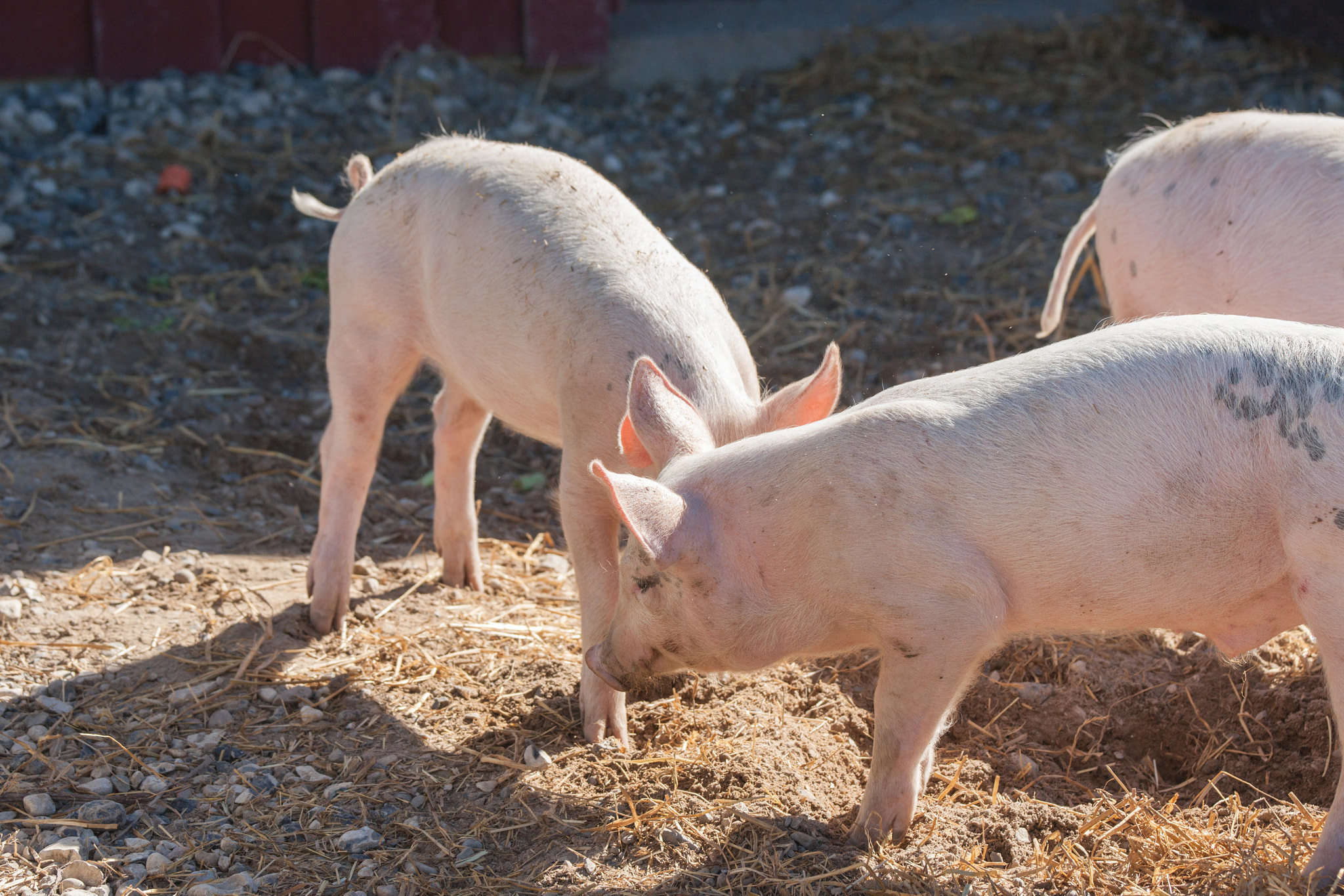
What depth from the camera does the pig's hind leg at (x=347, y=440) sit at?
424 cm

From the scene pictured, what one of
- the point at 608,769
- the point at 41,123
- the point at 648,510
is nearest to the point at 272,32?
the point at 41,123

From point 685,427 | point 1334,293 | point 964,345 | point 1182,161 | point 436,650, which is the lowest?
point 436,650

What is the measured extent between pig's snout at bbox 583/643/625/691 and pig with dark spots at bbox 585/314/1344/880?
0.29 metres

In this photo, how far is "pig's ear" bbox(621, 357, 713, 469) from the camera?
3.09 m

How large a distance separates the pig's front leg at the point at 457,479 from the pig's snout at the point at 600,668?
55.6 inches

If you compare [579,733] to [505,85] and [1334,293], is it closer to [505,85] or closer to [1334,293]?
[1334,293]

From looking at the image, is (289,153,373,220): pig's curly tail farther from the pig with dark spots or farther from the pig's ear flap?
the pig's ear flap

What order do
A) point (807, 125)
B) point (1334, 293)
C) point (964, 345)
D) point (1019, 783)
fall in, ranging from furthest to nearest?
point (807, 125) < point (964, 345) < point (1334, 293) < point (1019, 783)

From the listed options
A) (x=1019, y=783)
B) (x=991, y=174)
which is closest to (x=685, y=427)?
(x=1019, y=783)

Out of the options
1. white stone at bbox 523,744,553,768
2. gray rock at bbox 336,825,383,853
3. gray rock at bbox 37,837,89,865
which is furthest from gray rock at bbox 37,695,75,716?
white stone at bbox 523,744,553,768

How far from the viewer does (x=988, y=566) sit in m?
2.91

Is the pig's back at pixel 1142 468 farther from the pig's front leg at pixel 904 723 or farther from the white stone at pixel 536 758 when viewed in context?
the white stone at pixel 536 758

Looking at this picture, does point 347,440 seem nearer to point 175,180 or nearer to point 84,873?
point 84,873

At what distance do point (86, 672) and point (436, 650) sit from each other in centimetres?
103
